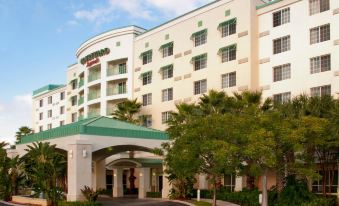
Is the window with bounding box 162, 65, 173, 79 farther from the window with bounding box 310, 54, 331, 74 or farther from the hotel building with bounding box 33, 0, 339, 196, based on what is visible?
the window with bounding box 310, 54, 331, 74

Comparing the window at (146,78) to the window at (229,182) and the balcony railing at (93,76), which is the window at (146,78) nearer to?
the balcony railing at (93,76)

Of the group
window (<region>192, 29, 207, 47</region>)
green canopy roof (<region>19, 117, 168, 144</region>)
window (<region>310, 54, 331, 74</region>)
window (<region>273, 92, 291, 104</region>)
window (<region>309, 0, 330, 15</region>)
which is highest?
window (<region>309, 0, 330, 15</region>)

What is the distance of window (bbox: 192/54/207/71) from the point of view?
5031cm

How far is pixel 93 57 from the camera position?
218 ft

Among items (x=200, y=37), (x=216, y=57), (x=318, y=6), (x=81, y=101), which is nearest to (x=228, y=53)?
(x=216, y=57)

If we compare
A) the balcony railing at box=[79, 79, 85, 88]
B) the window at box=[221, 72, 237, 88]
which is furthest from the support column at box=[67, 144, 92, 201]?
the balcony railing at box=[79, 79, 85, 88]

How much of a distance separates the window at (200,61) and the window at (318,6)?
12814 mm

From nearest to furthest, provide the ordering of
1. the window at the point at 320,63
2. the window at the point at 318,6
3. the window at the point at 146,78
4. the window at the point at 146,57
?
1. the window at the point at 320,63
2. the window at the point at 318,6
3. the window at the point at 146,78
4. the window at the point at 146,57

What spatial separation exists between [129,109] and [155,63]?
254 inches

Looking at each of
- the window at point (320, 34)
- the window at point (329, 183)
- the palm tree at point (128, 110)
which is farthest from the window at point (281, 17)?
the palm tree at point (128, 110)

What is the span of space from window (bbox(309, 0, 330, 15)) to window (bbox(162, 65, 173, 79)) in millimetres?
18448

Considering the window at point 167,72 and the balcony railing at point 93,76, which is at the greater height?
the balcony railing at point 93,76

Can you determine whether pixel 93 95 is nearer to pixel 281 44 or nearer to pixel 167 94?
pixel 167 94

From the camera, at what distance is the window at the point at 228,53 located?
4687cm
